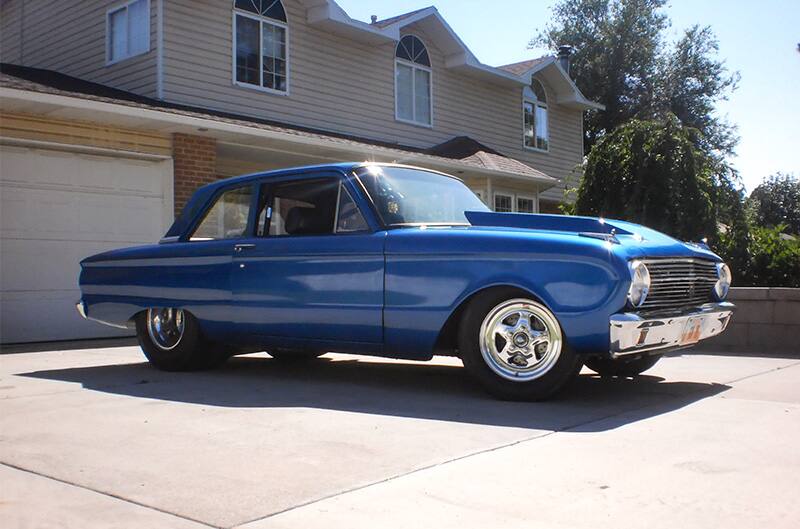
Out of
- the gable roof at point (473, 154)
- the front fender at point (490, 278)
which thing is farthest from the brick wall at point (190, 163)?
the front fender at point (490, 278)

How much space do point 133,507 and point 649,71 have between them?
3766 centimetres

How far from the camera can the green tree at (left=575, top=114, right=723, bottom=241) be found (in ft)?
35.8

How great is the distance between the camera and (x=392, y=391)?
578 centimetres

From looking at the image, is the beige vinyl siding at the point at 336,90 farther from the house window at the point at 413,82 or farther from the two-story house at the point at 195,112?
the house window at the point at 413,82

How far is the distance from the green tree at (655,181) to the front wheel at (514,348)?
656 cm

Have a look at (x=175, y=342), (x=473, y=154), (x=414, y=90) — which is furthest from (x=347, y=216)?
(x=414, y=90)

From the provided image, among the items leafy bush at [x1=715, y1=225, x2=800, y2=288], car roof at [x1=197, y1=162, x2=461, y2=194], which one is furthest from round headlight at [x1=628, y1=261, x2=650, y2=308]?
leafy bush at [x1=715, y1=225, x2=800, y2=288]

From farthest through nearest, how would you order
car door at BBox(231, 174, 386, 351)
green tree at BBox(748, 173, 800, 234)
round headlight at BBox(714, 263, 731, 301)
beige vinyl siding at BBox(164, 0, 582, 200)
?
green tree at BBox(748, 173, 800, 234) < beige vinyl siding at BBox(164, 0, 582, 200) < round headlight at BBox(714, 263, 731, 301) < car door at BBox(231, 174, 386, 351)

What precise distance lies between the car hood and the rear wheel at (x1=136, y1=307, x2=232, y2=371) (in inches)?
102

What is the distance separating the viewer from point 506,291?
5094 mm

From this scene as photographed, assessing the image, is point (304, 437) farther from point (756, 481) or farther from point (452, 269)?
point (756, 481)

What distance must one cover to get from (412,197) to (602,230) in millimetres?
1486

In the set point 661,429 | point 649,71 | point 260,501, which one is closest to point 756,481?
point 661,429

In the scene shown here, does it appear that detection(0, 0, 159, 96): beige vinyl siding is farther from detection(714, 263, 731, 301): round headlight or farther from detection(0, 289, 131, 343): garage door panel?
detection(714, 263, 731, 301): round headlight
